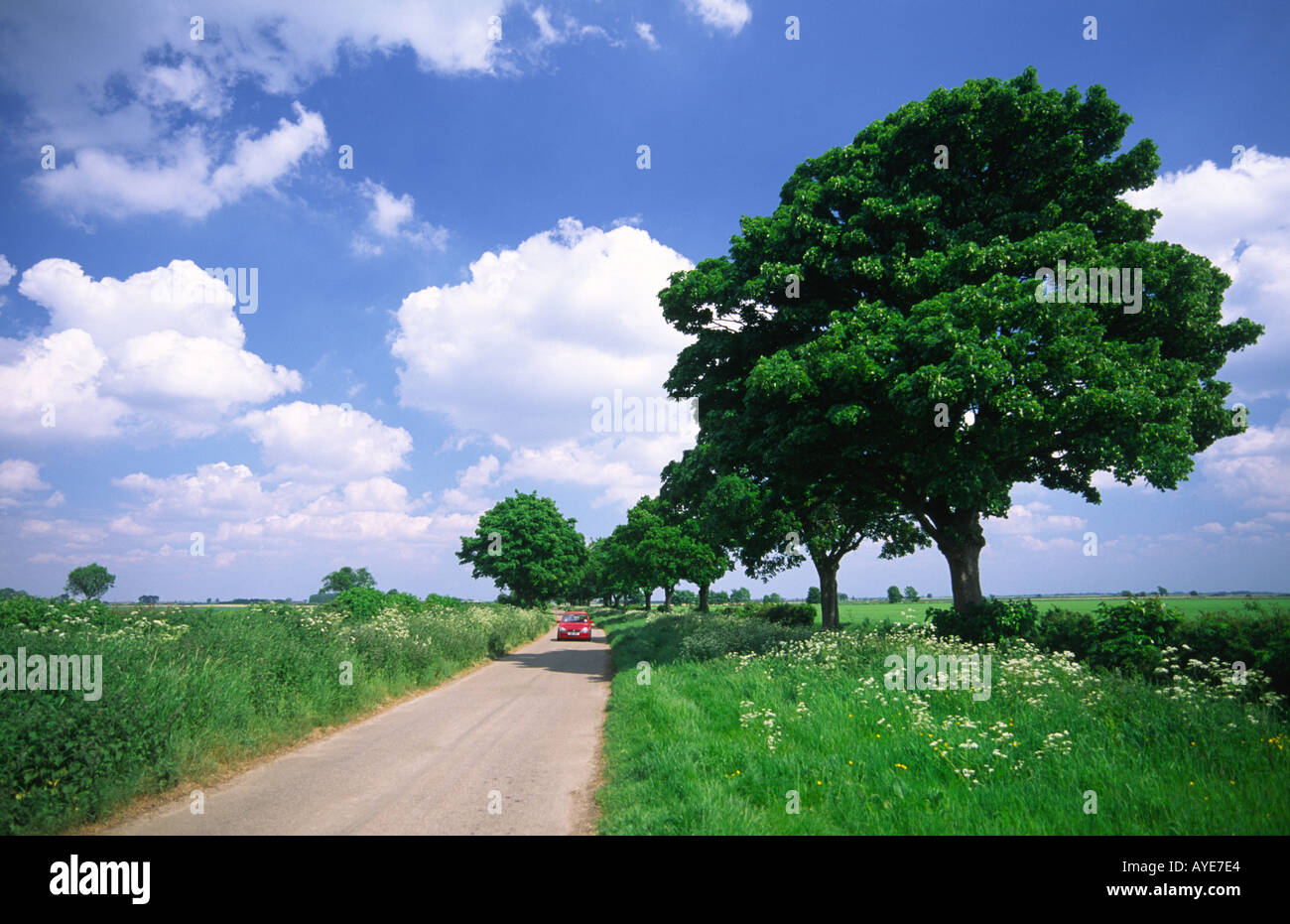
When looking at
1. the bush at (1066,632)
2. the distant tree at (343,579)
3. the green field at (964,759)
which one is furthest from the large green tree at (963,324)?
the distant tree at (343,579)

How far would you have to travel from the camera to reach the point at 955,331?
11.8 metres

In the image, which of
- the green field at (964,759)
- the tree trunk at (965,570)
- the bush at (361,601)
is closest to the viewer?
the green field at (964,759)

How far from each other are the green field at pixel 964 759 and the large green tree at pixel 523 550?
4417 cm

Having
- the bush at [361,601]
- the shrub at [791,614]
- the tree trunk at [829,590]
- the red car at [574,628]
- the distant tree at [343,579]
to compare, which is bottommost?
the distant tree at [343,579]

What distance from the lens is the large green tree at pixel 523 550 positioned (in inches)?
2105

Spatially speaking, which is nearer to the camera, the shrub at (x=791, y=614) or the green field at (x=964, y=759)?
the green field at (x=964, y=759)

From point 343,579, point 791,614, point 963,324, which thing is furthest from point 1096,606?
point 343,579

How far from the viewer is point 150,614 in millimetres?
11805

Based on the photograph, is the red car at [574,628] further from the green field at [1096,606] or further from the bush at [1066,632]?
the bush at [1066,632]

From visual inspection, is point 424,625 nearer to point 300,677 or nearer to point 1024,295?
point 300,677

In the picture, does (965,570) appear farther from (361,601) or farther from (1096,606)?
(361,601)
